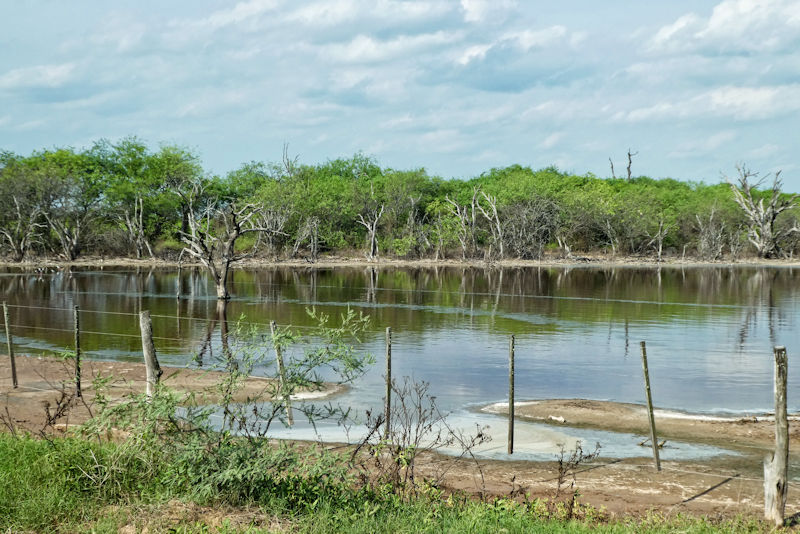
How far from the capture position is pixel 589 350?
29.9m

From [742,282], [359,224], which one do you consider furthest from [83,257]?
[742,282]

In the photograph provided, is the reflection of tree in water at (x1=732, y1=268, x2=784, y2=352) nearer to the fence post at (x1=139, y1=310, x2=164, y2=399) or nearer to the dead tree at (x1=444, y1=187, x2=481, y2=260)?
the fence post at (x1=139, y1=310, x2=164, y2=399)

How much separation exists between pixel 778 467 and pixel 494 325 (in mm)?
25965

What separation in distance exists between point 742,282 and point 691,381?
4450 cm

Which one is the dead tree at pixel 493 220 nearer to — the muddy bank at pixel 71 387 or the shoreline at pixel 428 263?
the shoreline at pixel 428 263

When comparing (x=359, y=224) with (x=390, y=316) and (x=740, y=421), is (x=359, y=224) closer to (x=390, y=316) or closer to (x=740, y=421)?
(x=390, y=316)

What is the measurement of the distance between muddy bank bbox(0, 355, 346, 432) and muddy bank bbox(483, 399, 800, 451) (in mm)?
5351

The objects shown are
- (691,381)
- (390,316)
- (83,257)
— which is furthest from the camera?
(83,257)

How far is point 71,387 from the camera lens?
19.7 meters

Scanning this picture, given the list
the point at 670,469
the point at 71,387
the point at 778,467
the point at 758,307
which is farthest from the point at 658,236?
the point at 778,467

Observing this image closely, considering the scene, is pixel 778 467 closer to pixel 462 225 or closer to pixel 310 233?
pixel 462 225

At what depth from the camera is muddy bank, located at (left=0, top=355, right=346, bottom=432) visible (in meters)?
16.4

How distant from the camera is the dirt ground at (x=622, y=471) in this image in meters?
12.1

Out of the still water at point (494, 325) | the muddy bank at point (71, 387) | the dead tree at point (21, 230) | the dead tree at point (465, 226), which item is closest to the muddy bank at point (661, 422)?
the still water at point (494, 325)
